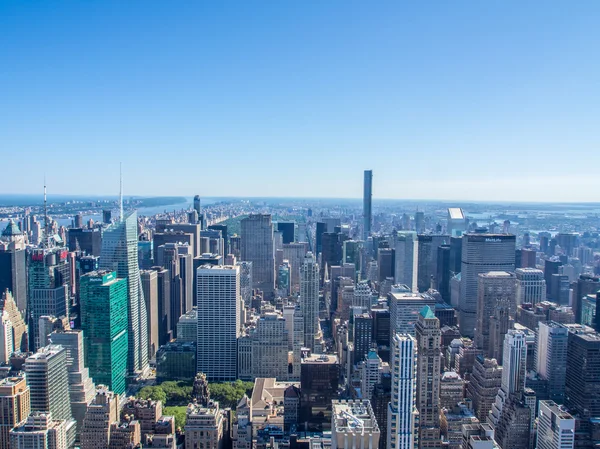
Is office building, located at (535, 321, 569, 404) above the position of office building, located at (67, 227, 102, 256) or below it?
below

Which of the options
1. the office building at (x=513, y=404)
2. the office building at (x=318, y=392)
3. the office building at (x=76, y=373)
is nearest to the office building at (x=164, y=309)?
the office building at (x=76, y=373)

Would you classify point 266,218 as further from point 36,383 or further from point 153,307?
point 36,383

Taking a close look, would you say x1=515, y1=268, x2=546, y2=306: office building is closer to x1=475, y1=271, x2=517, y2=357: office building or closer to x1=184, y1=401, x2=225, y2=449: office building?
x1=475, y1=271, x2=517, y2=357: office building

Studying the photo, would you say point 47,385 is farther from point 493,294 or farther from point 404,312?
point 493,294

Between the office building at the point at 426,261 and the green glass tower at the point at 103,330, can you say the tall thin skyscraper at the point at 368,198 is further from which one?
the green glass tower at the point at 103,330

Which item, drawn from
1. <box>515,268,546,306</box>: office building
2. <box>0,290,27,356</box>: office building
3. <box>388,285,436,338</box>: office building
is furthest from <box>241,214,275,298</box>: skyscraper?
<box>0,290,27,356</box>: office building

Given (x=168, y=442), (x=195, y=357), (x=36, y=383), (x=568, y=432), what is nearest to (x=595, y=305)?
(x=568, y=432)
